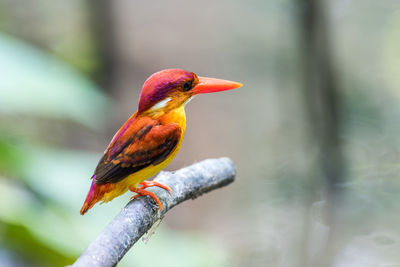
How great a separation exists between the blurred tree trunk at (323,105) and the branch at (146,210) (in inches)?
52.1

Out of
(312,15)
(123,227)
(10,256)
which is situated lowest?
(10,256)

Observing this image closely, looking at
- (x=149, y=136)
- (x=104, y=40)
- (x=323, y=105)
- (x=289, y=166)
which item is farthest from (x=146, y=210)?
(x=104, y=40)

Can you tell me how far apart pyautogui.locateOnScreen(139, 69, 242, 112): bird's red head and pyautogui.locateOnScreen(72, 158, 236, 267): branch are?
1.13 feet

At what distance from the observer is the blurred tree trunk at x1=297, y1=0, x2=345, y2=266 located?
324 centimetres

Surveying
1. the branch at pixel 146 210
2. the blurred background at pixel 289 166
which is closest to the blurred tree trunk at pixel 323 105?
the blurred background at pixel 289 166

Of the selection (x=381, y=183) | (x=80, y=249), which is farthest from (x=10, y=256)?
(x=381, y=183)

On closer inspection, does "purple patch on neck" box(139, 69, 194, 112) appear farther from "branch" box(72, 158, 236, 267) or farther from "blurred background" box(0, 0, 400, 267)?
"blurred background" box(0, 0, 400, 267)

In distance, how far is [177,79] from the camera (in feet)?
5.39

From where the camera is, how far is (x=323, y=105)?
333cm

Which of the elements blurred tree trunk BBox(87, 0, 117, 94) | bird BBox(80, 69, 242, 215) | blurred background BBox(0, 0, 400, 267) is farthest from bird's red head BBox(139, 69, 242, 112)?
blurred tree trunk BBox(87, 0, 117, 94)

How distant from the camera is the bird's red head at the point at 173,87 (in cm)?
162

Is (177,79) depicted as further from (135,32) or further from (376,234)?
(135,32)

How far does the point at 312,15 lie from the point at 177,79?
75.1 inches

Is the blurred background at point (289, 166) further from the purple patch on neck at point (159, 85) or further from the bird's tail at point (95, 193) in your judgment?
the purple patch on neck at point (159, 85)
